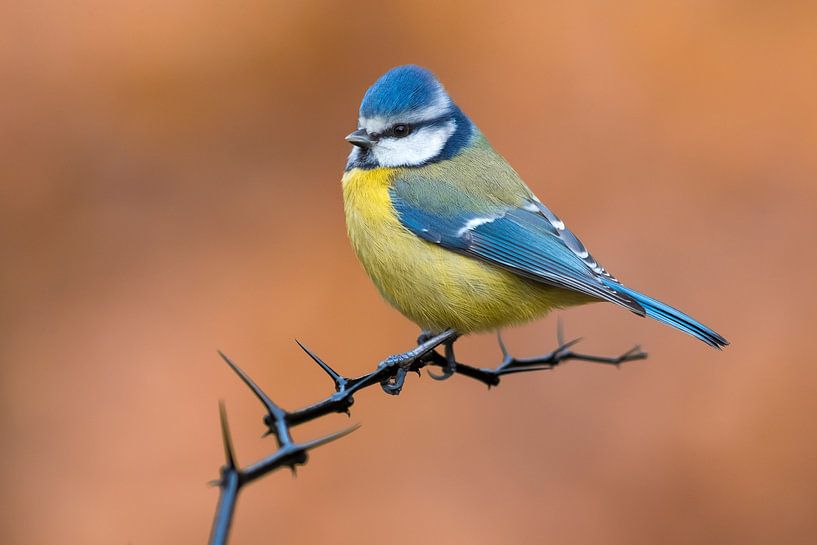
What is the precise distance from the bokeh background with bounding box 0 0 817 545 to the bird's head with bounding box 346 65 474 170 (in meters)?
1.19

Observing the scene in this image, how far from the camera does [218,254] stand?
12.2ft

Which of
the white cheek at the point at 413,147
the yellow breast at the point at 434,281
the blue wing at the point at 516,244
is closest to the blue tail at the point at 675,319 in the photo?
the blue wing at the point at 516,244

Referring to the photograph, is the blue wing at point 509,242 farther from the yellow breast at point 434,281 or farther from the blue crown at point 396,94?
the blue crown at point 396,94

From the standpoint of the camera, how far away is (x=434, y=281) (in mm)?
2293

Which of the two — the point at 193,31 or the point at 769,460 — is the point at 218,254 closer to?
the point at 193,31

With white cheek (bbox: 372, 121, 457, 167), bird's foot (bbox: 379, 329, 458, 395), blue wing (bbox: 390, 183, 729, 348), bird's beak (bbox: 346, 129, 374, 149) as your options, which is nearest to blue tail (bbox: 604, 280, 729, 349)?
blue wing (bbox: 390, 183, 729, 348)

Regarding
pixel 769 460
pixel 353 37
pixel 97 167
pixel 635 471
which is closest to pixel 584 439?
pixel 635 471

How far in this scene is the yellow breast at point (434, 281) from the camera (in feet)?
7.54

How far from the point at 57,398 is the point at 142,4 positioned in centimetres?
163

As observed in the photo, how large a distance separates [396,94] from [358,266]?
1.36m

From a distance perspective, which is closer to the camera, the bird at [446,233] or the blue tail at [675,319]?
the blue tail at [675,319]

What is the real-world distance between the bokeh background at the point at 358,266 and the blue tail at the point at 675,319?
126cm

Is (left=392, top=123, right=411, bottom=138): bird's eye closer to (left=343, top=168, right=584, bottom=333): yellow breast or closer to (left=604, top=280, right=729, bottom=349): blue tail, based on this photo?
(left=343, top=168, right=584, bottom=333): yellow breast

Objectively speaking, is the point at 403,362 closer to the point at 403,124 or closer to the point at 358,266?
the point at 403,124
